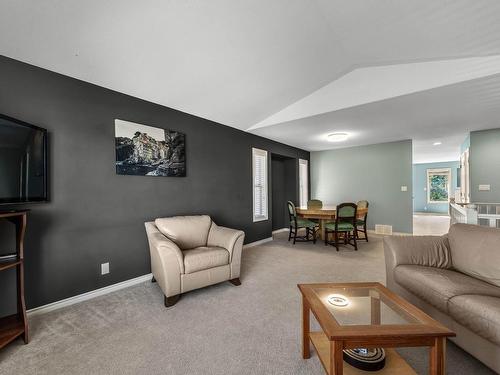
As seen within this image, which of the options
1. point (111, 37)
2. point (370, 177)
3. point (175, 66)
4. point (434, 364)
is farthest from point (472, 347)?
point (370, 177)

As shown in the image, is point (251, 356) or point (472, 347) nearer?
point (472, 347)

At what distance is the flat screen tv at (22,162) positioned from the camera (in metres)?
1.77

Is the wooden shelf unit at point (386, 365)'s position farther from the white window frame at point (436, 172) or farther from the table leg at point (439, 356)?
the white window frame at point (436, 172)

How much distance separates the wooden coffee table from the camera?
1025 mm

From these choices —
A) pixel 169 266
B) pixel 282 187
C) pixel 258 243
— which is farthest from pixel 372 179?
pixel 169 266

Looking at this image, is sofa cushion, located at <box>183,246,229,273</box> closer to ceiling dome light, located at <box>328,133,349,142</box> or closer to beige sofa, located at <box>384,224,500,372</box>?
beige sofa, located at <box>384,224,500,372</box>

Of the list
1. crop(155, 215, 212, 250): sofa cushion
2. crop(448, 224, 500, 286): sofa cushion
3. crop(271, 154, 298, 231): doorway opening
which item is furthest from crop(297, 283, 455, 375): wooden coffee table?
crop(271, 154, 298, 231): doorway opening

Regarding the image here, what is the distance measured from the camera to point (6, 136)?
5.80 feet

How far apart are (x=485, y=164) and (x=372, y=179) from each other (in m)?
2.14

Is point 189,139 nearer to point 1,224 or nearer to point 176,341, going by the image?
point 1,224

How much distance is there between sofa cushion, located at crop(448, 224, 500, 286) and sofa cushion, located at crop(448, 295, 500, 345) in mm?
374

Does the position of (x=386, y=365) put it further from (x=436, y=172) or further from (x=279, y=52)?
(x=436, y=172)

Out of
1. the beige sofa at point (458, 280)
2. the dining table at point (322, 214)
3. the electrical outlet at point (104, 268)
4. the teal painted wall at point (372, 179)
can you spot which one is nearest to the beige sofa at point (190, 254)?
the electrical outlet at point (104, 268)

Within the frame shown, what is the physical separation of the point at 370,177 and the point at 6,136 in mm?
6805
